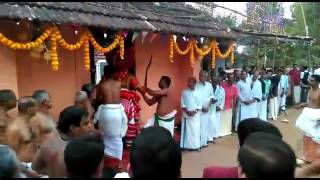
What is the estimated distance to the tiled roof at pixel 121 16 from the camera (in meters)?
4.41

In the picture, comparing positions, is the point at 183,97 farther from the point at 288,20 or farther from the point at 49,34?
the point at 288,20

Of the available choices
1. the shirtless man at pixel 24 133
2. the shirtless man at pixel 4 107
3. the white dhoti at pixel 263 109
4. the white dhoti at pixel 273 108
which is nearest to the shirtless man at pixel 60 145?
the shirtless man at pixel 24 133

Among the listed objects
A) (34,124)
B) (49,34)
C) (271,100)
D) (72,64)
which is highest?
(49,34)

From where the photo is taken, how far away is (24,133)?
3.98 meters

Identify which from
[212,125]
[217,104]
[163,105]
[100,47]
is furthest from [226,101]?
[100,47]

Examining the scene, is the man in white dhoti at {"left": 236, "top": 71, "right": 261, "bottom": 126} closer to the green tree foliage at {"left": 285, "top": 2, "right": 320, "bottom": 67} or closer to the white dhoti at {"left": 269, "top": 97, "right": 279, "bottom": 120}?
the white dhoti at {"left": 269, "top": 97, "right": 279, "bottom": 120}

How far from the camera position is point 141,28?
232 inches

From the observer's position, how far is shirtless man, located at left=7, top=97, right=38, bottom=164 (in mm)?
3922

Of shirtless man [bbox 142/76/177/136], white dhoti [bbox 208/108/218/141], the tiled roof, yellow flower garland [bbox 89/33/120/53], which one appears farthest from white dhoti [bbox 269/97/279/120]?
yellow flower garland [bbox 89/33/120/53]

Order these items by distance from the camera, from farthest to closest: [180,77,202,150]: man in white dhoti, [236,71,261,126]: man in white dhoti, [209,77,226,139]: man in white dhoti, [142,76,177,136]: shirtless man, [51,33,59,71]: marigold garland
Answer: [236,71,261,126]: man in white dhoti
[209,77,226,139]: man in white dhoti
[180,77,202,150]: man in white dhoti
[142,76,177,136]: shirtless man
[51,33,59,71]: marigold garland

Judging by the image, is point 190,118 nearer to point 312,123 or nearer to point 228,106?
point 228,106

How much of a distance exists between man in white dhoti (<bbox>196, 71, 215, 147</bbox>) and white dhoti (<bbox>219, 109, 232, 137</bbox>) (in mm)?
972

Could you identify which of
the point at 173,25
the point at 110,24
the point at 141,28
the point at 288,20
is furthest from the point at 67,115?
the point at 288,20

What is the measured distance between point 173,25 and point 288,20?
19856 mm
